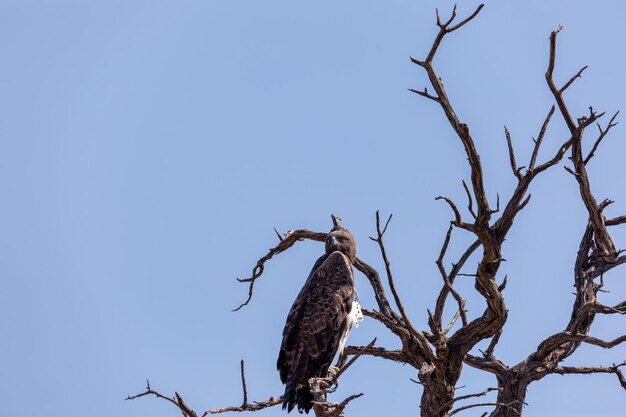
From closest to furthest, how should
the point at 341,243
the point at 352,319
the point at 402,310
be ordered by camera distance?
the point at 402,310, the point at 352,319, the point at 341,243

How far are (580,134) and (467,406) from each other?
99.9 inches

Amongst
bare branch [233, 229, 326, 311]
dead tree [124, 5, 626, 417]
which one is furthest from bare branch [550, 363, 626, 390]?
bare branch [233, 229, 326, 311]

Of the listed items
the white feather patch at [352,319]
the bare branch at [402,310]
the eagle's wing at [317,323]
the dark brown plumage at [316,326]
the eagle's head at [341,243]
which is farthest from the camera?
the eagle's head at [341,243]

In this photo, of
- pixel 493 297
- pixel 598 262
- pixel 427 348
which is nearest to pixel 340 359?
pixel 427 348

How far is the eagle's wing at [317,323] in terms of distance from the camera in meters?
8.30

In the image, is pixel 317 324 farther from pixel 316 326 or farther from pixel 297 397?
pixel 297 397

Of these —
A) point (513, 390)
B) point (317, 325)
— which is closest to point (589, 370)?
point (513, 390)

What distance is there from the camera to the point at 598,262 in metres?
8.39

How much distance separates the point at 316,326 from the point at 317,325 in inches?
0.5

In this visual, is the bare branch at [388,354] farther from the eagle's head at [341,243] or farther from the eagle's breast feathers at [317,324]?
the eagle's head at [341,243]

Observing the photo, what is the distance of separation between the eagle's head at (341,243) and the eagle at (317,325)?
0.10 m

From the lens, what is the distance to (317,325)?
335 inches

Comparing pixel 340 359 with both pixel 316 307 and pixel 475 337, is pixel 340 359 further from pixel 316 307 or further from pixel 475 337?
pixel 475 337

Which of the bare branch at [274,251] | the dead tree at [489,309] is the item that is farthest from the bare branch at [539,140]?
the bare branch at [274,251]
